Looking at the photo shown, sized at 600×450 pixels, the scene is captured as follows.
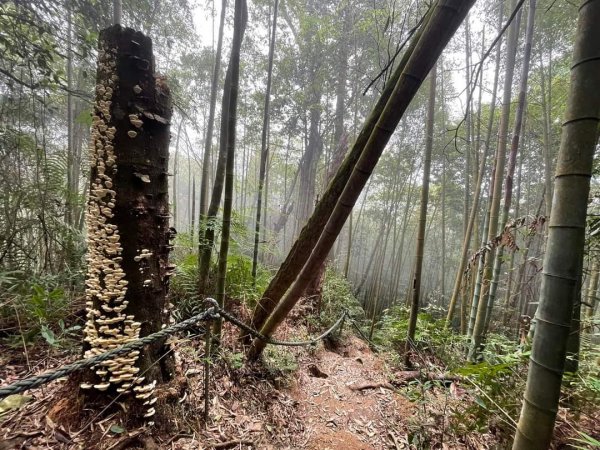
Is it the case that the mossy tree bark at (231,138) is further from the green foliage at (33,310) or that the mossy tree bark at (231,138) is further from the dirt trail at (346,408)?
the dirt trail at (346,408)

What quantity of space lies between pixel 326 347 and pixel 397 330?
1310mm

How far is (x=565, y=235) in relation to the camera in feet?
2.42

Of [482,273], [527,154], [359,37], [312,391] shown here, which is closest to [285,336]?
[312,391]

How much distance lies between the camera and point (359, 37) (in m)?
6.97

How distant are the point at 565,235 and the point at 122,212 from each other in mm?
1648

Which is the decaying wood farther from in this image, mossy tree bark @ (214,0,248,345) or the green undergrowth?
the green undergrowth

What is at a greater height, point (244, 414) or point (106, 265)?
point (106, 265)

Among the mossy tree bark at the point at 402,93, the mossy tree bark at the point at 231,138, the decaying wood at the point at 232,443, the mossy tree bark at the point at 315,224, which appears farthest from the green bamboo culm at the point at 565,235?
the mossy tree bark at the point at 231,138

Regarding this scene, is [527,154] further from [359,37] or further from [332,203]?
[332,203]

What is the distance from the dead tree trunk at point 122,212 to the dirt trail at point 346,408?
145 centimetres

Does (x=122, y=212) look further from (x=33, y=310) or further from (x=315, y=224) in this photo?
(x=33, y=310)

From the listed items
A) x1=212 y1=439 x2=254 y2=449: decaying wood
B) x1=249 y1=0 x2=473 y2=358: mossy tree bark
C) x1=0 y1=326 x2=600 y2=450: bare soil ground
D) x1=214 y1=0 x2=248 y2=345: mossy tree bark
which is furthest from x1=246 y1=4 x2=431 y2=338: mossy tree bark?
x1=212 y1=439 x2=254 y2=449: decaying wood

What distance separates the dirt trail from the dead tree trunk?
1.45 meters

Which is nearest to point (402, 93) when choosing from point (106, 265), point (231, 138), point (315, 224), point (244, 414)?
point (315, 224)
